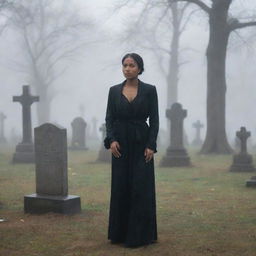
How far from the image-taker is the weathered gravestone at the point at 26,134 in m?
18.0

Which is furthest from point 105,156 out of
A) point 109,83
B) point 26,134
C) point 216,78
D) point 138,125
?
point 109,83

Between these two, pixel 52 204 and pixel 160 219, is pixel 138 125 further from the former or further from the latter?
pixel 52 204

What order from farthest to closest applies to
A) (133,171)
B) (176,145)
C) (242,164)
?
(176,145), (242,164), (133,171)

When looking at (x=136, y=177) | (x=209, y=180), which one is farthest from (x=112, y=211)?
(x=209, y=180)

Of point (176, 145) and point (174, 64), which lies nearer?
point (176, 145)

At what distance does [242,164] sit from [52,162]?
24.4 feet

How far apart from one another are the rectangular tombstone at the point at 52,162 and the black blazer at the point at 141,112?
2444mm

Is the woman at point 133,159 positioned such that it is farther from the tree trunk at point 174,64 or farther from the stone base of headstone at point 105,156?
the tree trunk at point 174,64

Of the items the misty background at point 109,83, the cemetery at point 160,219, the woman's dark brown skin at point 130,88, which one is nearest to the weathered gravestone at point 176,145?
the cemetery at point 160,219

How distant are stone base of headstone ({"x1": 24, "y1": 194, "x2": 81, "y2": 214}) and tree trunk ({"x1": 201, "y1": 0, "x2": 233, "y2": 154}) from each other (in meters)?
12.8

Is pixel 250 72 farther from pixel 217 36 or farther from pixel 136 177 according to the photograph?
pixel 136 177

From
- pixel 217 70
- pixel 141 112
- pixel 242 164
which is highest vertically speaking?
pixel 217 70

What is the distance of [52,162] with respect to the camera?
877cm

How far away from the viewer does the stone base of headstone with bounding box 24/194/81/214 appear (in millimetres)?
8406
